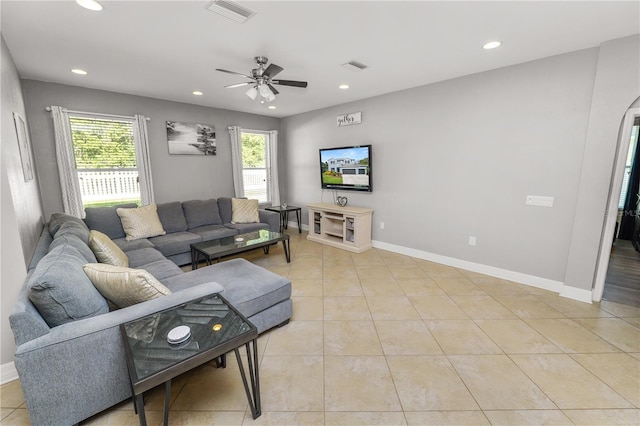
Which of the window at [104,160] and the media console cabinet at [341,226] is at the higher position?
the window at [104,160]

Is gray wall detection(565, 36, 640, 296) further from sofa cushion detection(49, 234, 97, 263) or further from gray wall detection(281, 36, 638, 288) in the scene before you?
sofa cushion detection(49, 234, 97, 263)

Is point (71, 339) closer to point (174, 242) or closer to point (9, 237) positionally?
point (9, 237)

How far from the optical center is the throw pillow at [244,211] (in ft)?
15.0

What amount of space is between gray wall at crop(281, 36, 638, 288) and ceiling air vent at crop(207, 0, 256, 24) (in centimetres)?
265

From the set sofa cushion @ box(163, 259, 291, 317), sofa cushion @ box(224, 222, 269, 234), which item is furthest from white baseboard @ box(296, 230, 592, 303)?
sofa cushion @ box(163, 259, 291, 317)

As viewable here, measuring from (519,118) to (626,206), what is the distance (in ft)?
12.2

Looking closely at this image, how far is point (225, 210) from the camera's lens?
4.68m

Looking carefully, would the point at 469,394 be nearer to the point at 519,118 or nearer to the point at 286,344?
the point at 286,344

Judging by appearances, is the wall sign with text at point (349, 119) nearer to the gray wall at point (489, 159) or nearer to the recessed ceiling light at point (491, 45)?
the gray wall at point (489, 159)

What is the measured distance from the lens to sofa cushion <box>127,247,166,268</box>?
2.80m

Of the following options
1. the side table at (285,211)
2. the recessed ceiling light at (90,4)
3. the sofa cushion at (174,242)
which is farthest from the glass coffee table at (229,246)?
the recessed ceiling light at (90,4)

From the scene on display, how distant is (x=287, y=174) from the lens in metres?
6.15

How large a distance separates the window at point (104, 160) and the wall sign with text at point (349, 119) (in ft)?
10.9

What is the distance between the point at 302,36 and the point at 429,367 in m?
2.79
